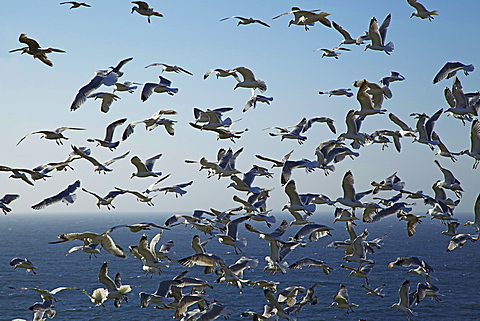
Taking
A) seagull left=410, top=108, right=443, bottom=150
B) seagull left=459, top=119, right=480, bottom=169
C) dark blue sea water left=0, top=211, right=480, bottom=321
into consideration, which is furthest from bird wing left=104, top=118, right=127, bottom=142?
dark blue sea water left=0, top=211, right=480, bottom=321

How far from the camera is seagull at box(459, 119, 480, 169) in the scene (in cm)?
2448

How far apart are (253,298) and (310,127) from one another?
53.6 m

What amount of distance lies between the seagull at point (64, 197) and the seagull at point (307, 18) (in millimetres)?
11411

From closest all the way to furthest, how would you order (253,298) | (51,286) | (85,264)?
1. (253,298)
2. (51,286)
3. (85,264)

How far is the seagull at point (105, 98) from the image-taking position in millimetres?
23844

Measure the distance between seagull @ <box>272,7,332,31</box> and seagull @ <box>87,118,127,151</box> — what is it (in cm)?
Answer: 842

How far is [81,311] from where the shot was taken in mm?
69750

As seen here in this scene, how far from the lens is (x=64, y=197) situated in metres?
23.7

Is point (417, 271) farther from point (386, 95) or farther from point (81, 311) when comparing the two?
point (81, 311)

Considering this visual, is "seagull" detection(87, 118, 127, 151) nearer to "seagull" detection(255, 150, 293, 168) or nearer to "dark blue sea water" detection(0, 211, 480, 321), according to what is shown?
"seagull" detection(255, 150, 293, 168)

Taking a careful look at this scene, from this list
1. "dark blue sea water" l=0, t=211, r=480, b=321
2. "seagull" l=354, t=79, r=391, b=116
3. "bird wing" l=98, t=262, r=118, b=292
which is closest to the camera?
Answer: "seagull" l=354, t=79, r=391, b=116

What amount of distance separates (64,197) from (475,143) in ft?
58.9

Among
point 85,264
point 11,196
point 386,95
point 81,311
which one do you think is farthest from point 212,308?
point 85,264

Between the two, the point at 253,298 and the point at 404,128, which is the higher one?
the point at 404,128
